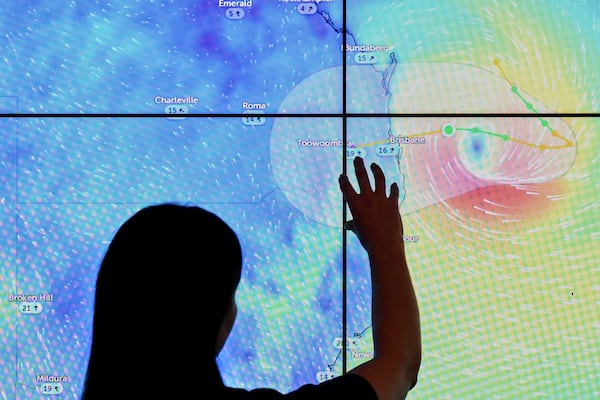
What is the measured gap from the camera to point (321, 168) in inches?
62.7

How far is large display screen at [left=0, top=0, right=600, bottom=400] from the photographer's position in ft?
5.11

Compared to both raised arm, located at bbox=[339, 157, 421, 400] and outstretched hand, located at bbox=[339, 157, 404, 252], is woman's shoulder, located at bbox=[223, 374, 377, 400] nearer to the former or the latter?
raised arm, located at bbox=[339, 157, 421, 400]

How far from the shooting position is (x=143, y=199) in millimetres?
1608

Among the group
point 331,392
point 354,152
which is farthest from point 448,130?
point 331,392

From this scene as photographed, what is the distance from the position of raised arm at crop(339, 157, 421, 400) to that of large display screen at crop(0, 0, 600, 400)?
0.59 metres

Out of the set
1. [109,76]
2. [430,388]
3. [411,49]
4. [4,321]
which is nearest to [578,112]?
[411,49]

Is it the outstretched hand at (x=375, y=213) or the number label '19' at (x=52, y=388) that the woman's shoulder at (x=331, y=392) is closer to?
the outstretched hand at (x=375, y=213)

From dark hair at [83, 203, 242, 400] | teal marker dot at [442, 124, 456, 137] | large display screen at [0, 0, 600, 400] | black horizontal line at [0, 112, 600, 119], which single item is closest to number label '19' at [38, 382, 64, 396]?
large display screen at [0, 0, 600, 400]

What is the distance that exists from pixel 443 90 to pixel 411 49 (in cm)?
13

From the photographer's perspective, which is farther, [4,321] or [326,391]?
[4,321]

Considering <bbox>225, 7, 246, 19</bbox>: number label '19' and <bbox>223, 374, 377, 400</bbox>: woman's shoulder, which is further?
<bbox>225, 7, 246, 19</bbox>: number label '19'

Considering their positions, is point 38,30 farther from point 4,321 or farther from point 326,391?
point 326,391

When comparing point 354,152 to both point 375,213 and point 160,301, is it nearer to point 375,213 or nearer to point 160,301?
point 375,213

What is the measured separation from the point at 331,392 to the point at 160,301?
270mm
